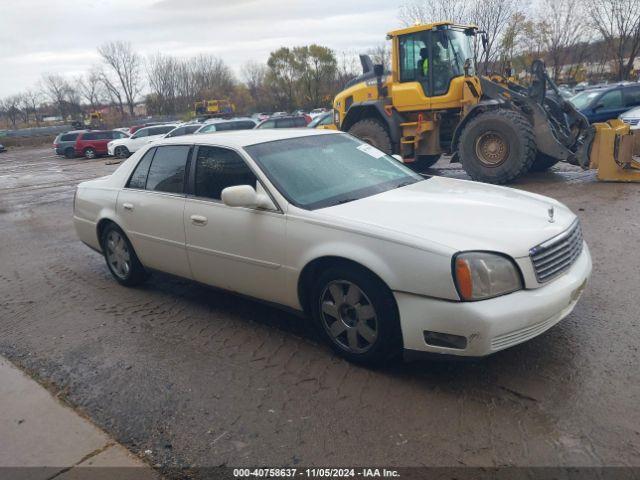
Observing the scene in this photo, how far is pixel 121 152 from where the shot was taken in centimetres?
2656

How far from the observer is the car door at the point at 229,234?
3.78 m

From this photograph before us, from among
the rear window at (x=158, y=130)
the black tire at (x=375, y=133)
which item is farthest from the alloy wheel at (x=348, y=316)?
the rear window at (x=158, y=130)

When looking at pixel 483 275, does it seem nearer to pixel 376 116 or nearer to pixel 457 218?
pixel 457 218

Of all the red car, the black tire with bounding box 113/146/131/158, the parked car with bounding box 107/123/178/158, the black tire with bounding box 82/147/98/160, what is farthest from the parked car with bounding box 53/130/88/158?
the black tire with bounding box 113/146/131/158

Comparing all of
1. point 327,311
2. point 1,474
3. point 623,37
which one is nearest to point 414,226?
point 327,311

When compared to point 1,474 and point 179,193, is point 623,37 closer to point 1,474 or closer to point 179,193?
point 179,193

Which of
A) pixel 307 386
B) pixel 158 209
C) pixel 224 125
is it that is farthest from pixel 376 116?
pixel 224 125

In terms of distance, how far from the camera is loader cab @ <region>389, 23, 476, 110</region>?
32.9 ft

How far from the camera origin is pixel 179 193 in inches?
178

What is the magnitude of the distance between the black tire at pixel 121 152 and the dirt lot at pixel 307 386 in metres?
22.8

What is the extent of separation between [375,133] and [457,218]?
7.93m

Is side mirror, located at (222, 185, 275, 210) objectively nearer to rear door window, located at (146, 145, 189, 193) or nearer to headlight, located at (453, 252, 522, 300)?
rear door window, located at (146, 145, 189, 193)

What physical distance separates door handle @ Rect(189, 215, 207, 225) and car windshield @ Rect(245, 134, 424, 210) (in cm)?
66

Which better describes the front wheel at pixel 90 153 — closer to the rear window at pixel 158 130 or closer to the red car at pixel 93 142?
the red car at pixel 93 142
